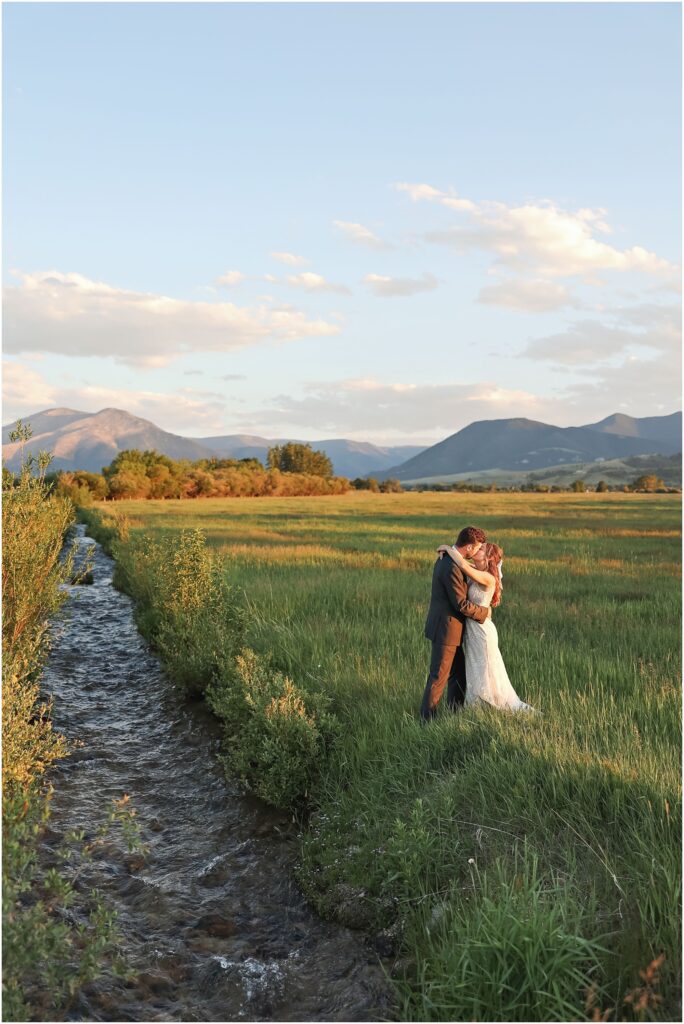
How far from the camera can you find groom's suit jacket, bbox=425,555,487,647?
7.47m

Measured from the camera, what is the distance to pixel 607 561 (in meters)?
21.6

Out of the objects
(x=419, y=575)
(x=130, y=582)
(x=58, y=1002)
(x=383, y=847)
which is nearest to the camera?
(x=58, y=1002)

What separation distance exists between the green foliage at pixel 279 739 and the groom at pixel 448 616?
1198 millimetres

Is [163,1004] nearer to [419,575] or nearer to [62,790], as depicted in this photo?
[62,790]

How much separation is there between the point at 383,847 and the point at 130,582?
1620 centimetres

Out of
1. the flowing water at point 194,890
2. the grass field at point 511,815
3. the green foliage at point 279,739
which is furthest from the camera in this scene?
the green foliage at point 279,739

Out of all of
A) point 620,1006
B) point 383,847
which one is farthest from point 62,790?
point 620,1006

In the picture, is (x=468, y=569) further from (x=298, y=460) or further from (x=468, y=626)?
(x=298, y=460)

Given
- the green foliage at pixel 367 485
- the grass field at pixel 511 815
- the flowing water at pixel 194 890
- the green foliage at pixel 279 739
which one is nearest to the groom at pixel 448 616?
the grass field at pixel 511 815

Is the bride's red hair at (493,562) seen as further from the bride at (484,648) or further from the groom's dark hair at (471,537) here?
the groom's dark hair at (471,537)

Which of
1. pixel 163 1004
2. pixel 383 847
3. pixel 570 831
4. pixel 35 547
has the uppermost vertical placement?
pixel 35 547

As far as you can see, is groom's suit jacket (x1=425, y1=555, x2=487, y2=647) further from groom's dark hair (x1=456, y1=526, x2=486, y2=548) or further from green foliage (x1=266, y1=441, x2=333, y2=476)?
green foliage (x1=266, y1=441, x2=333, y2=476)

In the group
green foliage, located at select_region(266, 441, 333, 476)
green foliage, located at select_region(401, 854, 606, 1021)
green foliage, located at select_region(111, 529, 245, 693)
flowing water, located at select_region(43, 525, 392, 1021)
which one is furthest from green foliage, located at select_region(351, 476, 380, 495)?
green foliage, located at select_region(401, 854, 606, 1021)

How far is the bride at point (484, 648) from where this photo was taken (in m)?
7.43
